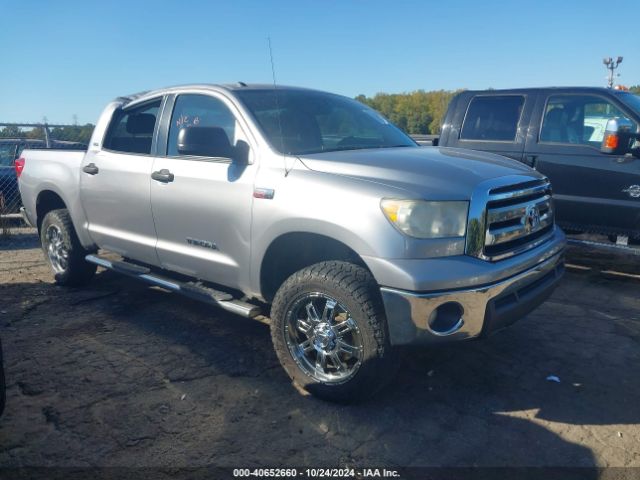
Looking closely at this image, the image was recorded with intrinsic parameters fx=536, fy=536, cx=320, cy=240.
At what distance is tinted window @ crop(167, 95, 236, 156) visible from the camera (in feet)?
13.0

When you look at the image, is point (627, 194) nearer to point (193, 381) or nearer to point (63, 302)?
point (193, 381)

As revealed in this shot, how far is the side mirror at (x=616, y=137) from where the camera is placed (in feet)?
17.3

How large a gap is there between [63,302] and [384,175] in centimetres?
372

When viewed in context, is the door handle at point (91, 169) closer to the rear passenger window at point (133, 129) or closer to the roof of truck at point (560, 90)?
the rear passenger window at point (133, 129)

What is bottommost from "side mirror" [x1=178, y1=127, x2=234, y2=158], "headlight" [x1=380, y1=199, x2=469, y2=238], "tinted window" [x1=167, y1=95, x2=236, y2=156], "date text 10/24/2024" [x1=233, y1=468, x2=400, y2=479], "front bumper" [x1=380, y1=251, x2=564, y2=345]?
"date text 10/24/2024" [x1=233, y1=468, x2=400, y2=479]

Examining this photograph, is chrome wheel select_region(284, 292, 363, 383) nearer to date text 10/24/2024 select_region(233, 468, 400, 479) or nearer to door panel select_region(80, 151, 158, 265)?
date text 10/24/2024 select_region(233, 468, 400, 479)

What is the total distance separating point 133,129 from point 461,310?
350cm

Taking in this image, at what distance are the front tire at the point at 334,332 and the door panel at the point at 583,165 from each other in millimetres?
3733

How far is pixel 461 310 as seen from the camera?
9.39 ft

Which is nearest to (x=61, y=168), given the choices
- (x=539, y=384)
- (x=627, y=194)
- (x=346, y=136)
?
(x=346, y=136)

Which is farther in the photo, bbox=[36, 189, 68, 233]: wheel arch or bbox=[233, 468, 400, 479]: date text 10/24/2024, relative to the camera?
bbox=[36, 189, 68, 233]: wheel arch

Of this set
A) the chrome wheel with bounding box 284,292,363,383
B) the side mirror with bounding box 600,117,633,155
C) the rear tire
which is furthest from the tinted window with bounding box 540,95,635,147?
the rear tire

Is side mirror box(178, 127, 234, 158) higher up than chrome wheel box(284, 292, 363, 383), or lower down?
higher up

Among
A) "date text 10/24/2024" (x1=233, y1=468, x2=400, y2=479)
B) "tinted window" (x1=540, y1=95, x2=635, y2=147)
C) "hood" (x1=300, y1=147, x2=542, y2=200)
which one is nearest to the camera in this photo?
"date text 10/24/2024" (x1=233, y1=468, x2=400, y2=479)
